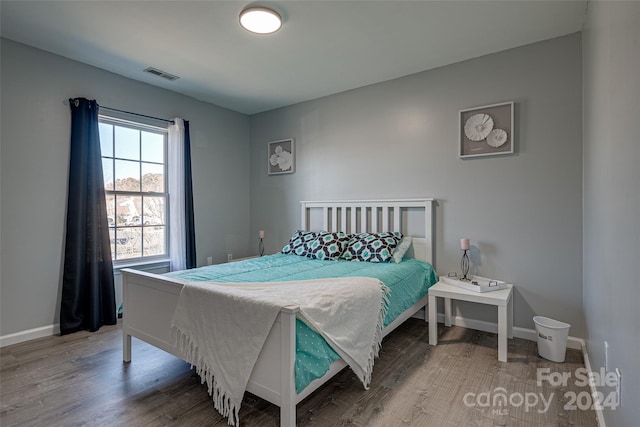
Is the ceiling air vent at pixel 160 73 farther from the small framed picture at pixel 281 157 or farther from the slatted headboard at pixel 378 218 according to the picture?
the slatted headboard at pixel 378 218

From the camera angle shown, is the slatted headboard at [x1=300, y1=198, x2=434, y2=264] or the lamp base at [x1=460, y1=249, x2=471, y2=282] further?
the slatted headboard at [x1=300, y1=198, x2=434, y2=264]

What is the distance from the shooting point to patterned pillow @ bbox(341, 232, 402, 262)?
10.4 feet

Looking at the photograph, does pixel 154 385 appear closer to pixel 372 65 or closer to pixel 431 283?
pixel 431 283

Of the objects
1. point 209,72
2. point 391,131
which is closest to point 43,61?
point 209,72

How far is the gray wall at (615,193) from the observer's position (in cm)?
113

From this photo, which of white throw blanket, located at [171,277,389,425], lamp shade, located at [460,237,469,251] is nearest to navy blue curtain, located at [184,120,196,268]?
white throw blanket, located at [171,277,389,425]

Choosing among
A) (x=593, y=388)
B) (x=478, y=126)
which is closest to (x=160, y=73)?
(x=478, y=126)

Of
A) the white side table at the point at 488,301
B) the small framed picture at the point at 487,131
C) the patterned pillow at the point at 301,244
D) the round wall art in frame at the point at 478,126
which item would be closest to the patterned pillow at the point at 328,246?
the patterned pillow at the point at 301,244

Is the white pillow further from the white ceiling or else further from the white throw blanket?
the white ceiling

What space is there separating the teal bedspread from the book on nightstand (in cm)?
25

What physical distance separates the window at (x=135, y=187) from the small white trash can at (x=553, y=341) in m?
4.01

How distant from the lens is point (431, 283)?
123 inches

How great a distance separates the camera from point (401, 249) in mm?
3246

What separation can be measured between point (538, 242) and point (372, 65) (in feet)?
7.50
